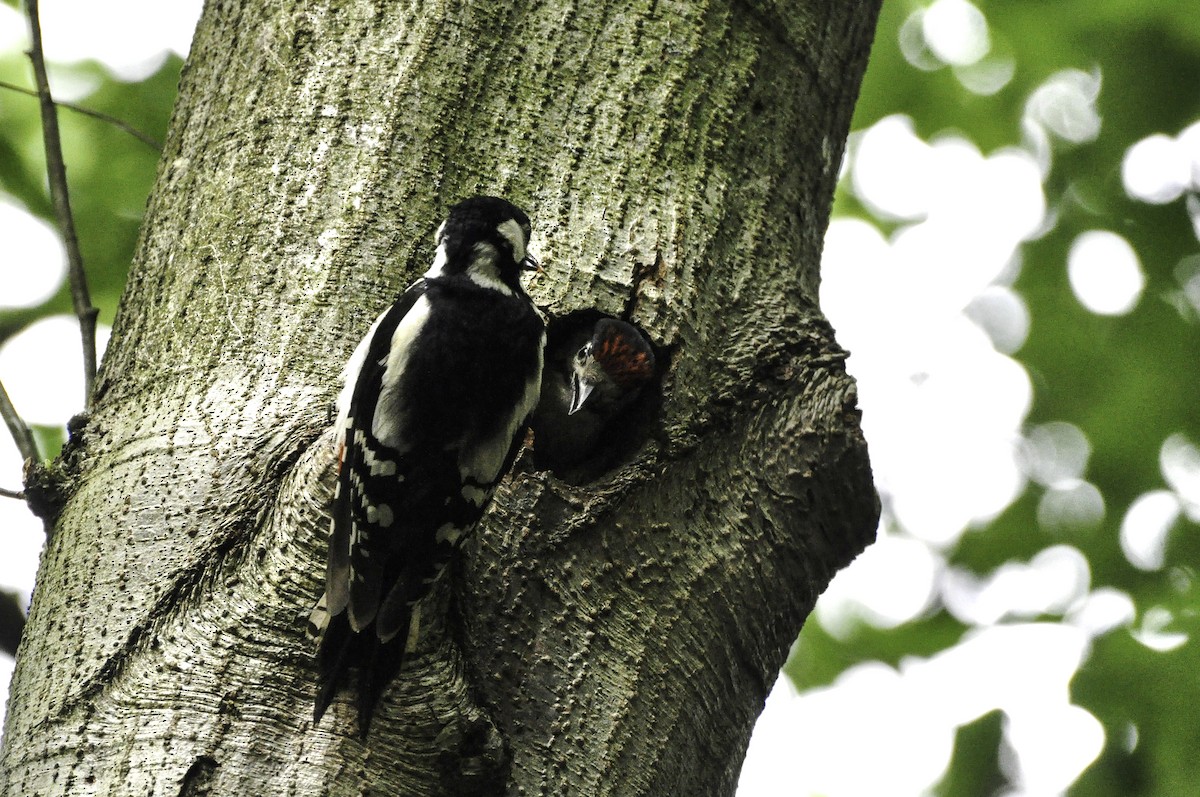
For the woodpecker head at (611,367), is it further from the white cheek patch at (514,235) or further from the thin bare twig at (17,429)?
the thin bare twig at (17,429)

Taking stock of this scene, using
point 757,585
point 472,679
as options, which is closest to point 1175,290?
point 757,585

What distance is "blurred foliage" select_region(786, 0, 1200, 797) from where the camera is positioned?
3.41 m

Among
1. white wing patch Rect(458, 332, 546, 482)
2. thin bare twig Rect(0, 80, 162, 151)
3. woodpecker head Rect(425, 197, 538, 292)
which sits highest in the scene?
thin bare twig Rect(0, 80, 162, 151)

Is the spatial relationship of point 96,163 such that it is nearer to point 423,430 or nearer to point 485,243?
point 485,243

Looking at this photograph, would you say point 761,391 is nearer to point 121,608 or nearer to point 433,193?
point 433,193

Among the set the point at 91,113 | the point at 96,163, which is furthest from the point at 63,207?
the point at 96,163

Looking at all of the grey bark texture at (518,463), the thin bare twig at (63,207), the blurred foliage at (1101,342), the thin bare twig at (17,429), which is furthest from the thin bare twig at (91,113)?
the blurred foliage at (1101,342)

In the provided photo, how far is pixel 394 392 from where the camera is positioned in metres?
2.16

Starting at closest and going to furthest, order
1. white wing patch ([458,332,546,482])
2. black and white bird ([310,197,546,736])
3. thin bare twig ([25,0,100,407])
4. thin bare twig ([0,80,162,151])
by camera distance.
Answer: black and white bird ([310,197,546,736]) < white wing patch ([458,332,546,482]) < thin bare twig ([25,0,100,407]) < thin bare twig ([0,80,162,151])

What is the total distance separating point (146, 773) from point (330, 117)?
1410 millimetres

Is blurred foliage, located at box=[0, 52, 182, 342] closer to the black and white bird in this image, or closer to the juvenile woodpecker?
the juvenile woodpecker

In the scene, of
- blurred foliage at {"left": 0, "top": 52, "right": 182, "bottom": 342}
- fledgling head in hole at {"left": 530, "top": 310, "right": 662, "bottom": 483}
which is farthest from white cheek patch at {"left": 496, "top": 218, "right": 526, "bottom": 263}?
blurred foliage at {"left": 0, "top": 52, "right": 182, "bottom": 342}

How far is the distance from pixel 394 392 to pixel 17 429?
834 mm

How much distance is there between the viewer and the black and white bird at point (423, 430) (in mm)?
1854
